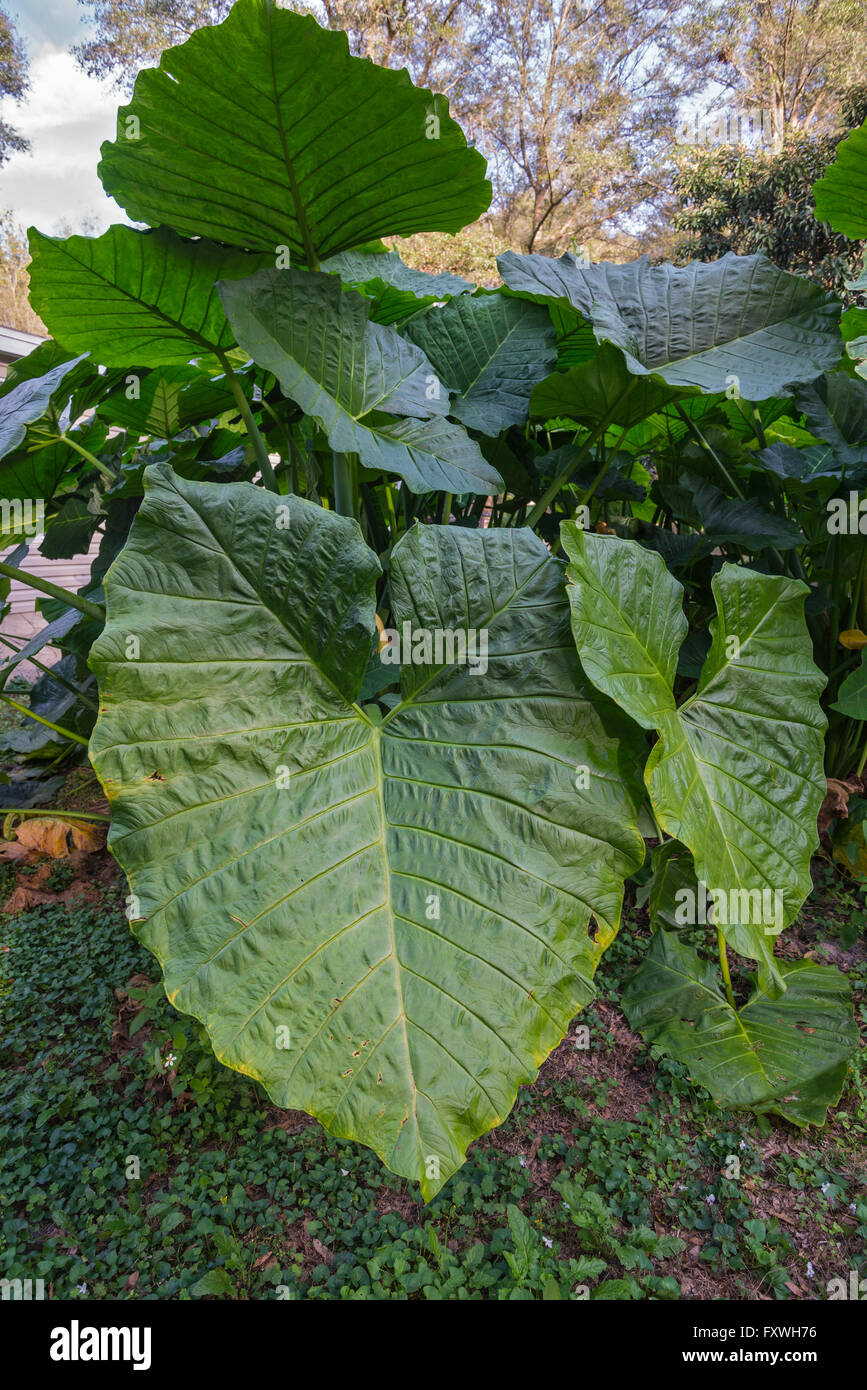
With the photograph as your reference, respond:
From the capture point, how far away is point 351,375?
1189mm

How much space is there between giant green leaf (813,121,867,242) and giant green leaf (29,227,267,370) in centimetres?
119

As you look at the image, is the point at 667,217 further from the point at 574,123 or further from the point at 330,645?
the point at 330,645

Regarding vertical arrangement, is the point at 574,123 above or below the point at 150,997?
above

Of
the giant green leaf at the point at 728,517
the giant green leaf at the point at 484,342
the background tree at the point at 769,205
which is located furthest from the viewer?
the background tree at the point at 769,205

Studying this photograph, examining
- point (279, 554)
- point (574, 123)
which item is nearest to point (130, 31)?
point (574, 123)

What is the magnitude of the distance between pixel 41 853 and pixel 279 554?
5.43 feet

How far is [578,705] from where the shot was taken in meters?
1.00

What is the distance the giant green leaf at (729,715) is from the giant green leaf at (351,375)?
0.99 feet

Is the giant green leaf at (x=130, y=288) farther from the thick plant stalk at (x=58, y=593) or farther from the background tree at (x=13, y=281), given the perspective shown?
the background tree at (x=13, y=281)

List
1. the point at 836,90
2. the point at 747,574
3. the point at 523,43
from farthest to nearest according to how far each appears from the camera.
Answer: the point at 523,43 < the point at 836,90 < the point at 747,574

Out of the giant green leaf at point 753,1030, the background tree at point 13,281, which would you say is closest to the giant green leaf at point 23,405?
the giant green leaf at point 753,1030

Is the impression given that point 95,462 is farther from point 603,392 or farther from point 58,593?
point 603,392

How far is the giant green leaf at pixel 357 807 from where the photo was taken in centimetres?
81

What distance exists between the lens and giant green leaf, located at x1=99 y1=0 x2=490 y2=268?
102 centimetres
